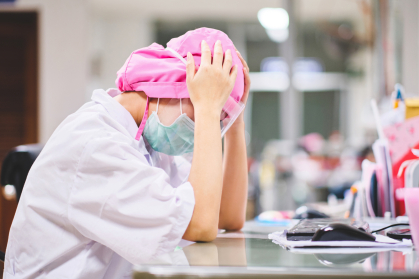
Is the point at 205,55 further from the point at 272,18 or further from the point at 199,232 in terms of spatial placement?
the point at 272,18

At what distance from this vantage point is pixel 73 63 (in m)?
3.43

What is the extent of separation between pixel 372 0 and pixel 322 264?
14.8 ft

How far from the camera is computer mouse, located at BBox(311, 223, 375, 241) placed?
0.76 meters

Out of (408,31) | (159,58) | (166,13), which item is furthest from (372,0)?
(159,58)

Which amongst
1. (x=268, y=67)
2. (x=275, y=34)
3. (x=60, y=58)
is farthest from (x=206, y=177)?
(x=268, y=67)

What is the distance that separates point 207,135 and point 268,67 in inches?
255

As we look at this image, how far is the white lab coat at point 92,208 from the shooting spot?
80 centimetres

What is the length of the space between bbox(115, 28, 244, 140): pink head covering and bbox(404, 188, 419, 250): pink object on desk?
1.65 feet

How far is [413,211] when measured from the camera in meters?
0.71

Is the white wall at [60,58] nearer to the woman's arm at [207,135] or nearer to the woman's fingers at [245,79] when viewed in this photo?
the woman's fingers at [245,79]

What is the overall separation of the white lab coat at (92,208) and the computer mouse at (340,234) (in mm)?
268

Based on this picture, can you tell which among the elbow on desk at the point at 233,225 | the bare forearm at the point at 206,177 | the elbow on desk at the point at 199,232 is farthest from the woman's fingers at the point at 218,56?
the elbow on desk at the point at 233,225

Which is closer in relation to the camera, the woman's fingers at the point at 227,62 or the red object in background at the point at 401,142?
the woman's fingers at the point at 227,62

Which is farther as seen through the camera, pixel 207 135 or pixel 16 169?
pixel 16 169
